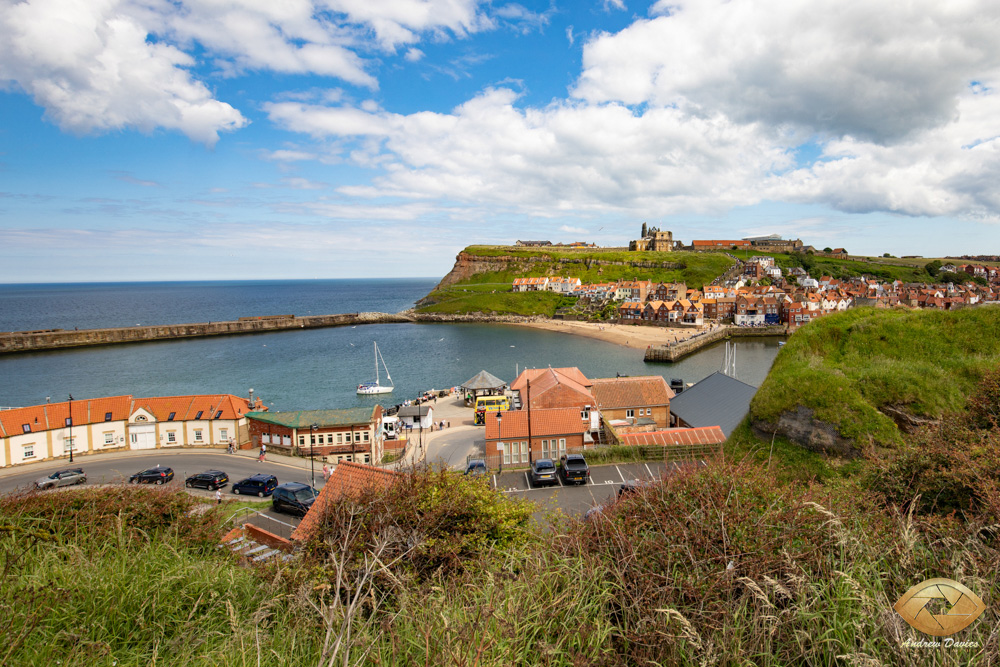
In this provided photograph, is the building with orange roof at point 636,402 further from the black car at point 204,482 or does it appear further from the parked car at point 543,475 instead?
the black car at point 204,482

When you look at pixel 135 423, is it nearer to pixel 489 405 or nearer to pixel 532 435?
pixel 489 405

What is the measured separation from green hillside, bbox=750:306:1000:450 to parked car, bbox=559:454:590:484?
5.59 m

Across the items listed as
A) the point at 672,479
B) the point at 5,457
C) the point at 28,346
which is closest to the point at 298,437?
the point at 5,457

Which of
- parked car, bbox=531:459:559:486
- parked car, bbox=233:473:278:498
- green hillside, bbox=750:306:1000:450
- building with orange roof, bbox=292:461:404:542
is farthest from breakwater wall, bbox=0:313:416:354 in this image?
green hillside, bbox=750:306:1000:450

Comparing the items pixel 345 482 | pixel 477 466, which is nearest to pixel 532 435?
pixel 477 466

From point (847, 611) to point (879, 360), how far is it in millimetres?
13722

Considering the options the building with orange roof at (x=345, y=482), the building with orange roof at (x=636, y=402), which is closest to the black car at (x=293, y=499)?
the building with orange roof at (x=345, y=482)

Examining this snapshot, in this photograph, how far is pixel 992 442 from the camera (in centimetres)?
620

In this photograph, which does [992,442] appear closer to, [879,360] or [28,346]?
[879,360]

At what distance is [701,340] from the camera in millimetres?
75750
